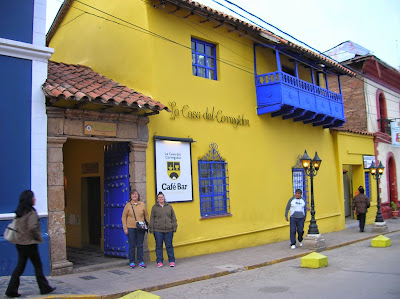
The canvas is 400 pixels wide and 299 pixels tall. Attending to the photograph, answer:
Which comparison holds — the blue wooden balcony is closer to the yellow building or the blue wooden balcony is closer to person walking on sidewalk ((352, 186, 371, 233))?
the yellow building

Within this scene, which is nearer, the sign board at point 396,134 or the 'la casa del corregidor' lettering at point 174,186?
the 'la casa del corregidor' lettering at point 174,186

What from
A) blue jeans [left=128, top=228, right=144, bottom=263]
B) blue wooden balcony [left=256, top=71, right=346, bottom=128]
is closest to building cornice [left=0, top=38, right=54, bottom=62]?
blue jeans [left=128, top=228, right=144, bottom=263]

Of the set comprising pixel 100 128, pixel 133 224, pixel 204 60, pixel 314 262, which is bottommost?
pixel 314 262

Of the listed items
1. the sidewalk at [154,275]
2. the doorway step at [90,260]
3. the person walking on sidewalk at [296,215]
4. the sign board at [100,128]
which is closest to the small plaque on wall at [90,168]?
the doorway step at [90,260]

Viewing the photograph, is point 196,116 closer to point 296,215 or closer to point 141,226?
point 141,226

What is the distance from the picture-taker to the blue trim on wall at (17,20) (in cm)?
812

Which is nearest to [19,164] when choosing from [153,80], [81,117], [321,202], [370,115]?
[81,117]

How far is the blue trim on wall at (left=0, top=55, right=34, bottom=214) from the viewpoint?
782 centimetres

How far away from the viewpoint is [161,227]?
922cm

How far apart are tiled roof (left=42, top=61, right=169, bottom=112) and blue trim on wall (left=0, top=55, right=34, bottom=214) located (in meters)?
0.46

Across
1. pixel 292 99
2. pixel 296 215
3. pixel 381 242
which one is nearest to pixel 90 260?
pixel 296 215

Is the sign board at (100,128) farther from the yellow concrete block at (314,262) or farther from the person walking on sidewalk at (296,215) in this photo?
the person walking on sidewalk at (296,215)

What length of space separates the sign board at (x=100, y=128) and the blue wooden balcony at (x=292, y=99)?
5.56 meters

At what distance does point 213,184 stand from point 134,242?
10.8ft
